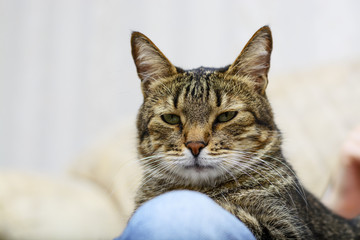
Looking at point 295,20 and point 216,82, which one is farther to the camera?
point 295,20

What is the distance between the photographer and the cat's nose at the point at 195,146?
0.73m

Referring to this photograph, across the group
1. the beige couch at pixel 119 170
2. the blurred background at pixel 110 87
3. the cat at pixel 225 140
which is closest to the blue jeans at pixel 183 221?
the cat at pixel 225 140

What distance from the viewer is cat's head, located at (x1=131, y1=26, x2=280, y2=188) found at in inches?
28.9

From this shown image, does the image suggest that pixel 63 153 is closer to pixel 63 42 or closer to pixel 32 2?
pixel 63 42

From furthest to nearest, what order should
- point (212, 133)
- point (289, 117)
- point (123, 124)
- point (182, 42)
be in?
1. point (182, 42)
2. point (123, 124)
3. point (289, 117)
4. point (212, 133)

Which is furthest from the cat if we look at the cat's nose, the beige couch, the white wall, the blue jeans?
the white wall

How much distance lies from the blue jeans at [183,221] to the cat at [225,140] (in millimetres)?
125

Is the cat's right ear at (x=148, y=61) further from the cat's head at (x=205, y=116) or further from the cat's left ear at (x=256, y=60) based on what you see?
the cat's left ear at (x=256, y=60)

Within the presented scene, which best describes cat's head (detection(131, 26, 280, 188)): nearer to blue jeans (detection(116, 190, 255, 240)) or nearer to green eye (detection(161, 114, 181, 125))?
green eye (detection(161, 114, 181, 125))

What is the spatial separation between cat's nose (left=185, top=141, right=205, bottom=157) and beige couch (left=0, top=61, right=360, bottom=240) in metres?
0.66

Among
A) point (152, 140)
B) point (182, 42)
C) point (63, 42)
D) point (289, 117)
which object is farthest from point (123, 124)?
point (152, 140)

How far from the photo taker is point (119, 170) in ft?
5.09

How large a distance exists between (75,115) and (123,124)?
0.74m

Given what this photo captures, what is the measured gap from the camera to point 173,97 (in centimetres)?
79
